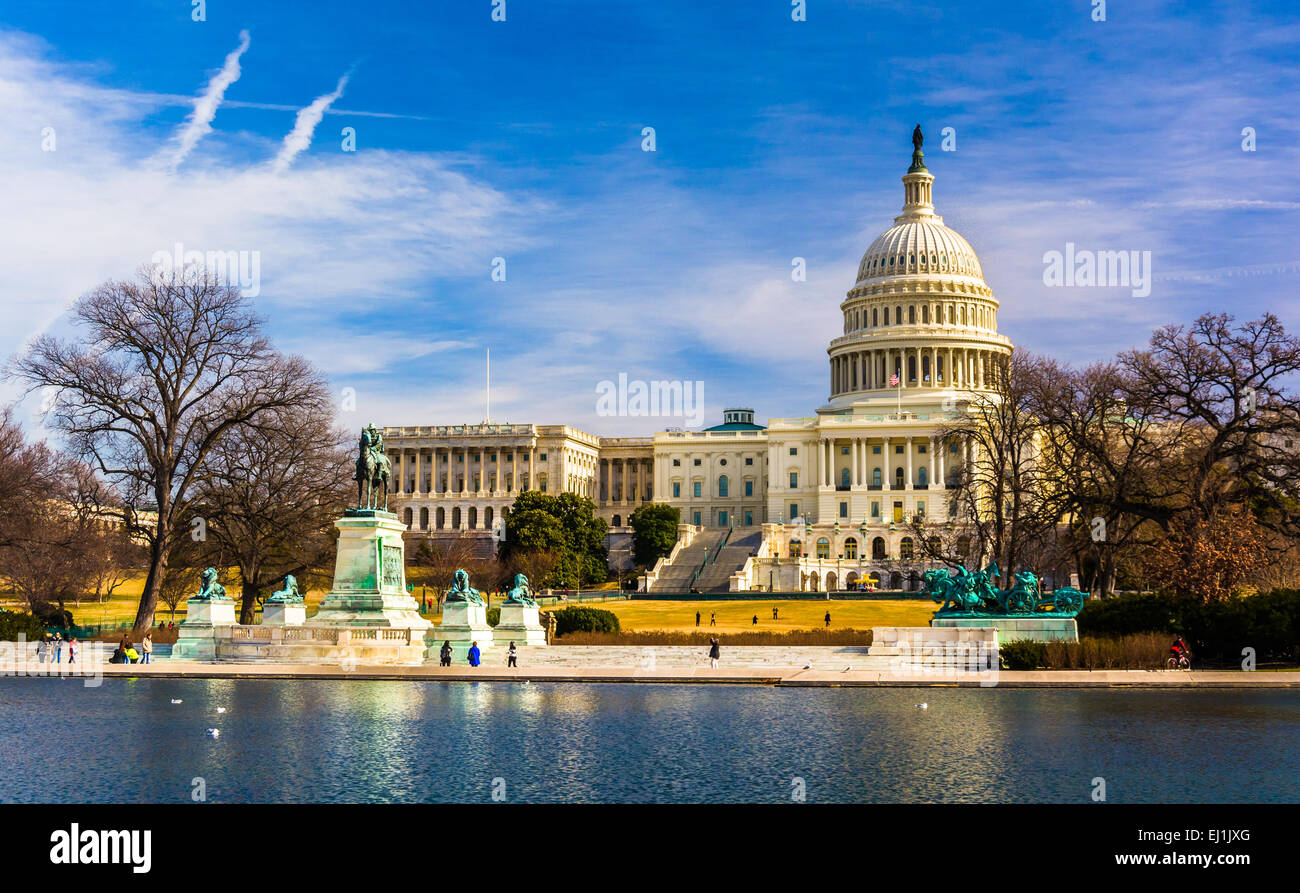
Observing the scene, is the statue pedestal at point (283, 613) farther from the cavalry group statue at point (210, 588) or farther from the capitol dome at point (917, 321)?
the capitol dome at point (917, 321)

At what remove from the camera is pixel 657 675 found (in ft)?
128

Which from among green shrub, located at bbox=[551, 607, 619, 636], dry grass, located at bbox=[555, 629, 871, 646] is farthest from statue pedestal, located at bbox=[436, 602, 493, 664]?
green shrub, located at bbox=[551, 607, 619, 636]

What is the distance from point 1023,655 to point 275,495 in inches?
1406

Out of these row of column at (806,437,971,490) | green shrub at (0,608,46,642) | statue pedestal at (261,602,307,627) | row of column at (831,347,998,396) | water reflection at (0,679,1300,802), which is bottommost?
water reflection at (0,679,1300,802)

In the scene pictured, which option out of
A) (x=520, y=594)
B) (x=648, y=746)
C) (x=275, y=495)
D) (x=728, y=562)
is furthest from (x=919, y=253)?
(x=648, y=746)

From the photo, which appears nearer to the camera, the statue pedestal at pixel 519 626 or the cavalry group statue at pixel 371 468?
the cavalry group statue at pixel 371 468

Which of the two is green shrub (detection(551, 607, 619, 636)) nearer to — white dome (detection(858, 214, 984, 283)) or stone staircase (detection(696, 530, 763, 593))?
stone staircase (detection(696, 530, 763, 593))

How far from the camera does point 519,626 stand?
5112 centimetres

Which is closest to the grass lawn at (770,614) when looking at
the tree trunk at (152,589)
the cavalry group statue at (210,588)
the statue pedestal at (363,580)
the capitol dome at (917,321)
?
the tree trunk at (152,589)

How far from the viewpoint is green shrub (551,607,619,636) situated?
58500mm

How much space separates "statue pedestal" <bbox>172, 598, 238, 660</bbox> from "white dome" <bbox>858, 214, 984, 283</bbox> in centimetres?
11461

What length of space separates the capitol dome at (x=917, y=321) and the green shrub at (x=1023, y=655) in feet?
341

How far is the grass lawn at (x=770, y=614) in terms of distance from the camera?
74.8 meters
